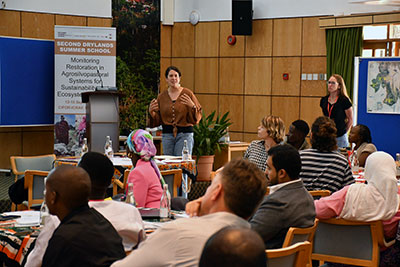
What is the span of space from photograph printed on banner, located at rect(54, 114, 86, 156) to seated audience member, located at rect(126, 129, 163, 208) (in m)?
5.72

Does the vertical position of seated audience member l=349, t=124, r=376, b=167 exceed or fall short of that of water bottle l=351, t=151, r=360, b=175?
it exceeds it

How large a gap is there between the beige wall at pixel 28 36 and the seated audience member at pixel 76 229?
8.62 m

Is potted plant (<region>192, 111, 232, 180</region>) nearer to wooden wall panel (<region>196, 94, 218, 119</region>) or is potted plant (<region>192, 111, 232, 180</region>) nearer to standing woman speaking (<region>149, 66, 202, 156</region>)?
standing woman speaking (<region>149, 66, 202, 156</region>)

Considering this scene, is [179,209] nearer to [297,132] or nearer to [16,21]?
[297,132]

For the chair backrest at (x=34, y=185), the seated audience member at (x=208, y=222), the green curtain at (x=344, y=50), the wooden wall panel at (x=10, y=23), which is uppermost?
the wooden wall panel at (x=10, y=23)

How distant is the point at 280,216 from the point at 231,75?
9260 mm

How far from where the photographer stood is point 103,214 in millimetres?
3176

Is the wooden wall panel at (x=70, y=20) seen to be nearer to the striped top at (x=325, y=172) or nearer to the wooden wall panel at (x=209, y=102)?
the wooden wall panel at (x=209, y=102)

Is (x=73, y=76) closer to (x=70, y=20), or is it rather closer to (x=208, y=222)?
(x=70, y=20)

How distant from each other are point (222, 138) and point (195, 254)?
312 inches

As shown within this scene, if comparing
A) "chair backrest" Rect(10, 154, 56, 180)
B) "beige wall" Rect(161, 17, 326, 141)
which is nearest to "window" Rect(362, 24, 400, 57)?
"beige wall" Rect(161, 17, 326, 141)

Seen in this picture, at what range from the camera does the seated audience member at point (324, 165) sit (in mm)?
5027

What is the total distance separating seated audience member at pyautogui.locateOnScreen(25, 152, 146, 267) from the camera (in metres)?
2.91

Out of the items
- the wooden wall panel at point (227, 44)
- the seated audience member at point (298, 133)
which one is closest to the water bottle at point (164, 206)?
the seated audience member at point (298, 133)
